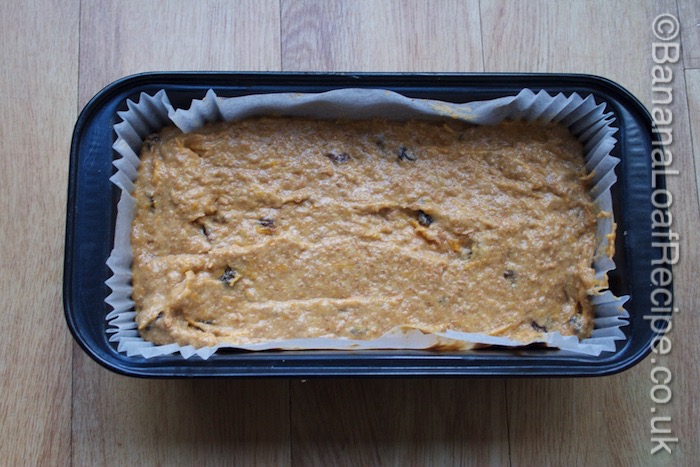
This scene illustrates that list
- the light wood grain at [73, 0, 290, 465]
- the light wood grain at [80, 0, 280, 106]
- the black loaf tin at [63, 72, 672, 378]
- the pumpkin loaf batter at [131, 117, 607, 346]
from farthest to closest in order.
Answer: the light wood grain at [80, 0, 280, 106]
the light wood grain at [73, 0, 290, 465]
the pumpkin loaf batter at [131, 117, 607, 346]
the black loaf tin at [63, 72, 672, 378]

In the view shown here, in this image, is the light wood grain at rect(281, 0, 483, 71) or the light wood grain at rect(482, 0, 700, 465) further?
the light wood grain at rect(281, 0, 483, 71)

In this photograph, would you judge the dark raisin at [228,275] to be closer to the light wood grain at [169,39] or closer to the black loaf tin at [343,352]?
the black loaf tin at [343,352]

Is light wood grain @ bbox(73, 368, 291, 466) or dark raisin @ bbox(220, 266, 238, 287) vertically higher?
dark raisin @ bbox(220, 266, 238, 287)

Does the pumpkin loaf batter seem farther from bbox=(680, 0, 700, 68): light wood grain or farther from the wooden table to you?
bbox=(680, 0, 700, 68): light wood grain

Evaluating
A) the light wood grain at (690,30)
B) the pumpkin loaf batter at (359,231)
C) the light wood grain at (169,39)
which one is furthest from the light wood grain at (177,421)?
the light wood grain at (690,30)

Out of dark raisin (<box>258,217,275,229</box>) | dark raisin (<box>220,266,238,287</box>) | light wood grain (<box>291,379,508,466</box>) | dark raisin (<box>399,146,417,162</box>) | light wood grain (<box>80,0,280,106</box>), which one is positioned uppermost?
light wood grain (<box>80,0,280,106</box>)

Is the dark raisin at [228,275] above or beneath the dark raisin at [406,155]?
beneath

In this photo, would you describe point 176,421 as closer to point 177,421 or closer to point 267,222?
point 177,421

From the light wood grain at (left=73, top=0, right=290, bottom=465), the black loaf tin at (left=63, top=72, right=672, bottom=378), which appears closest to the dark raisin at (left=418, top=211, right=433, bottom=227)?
the black loaf tin at (left=63, top=72, right=672, bottom=378)
